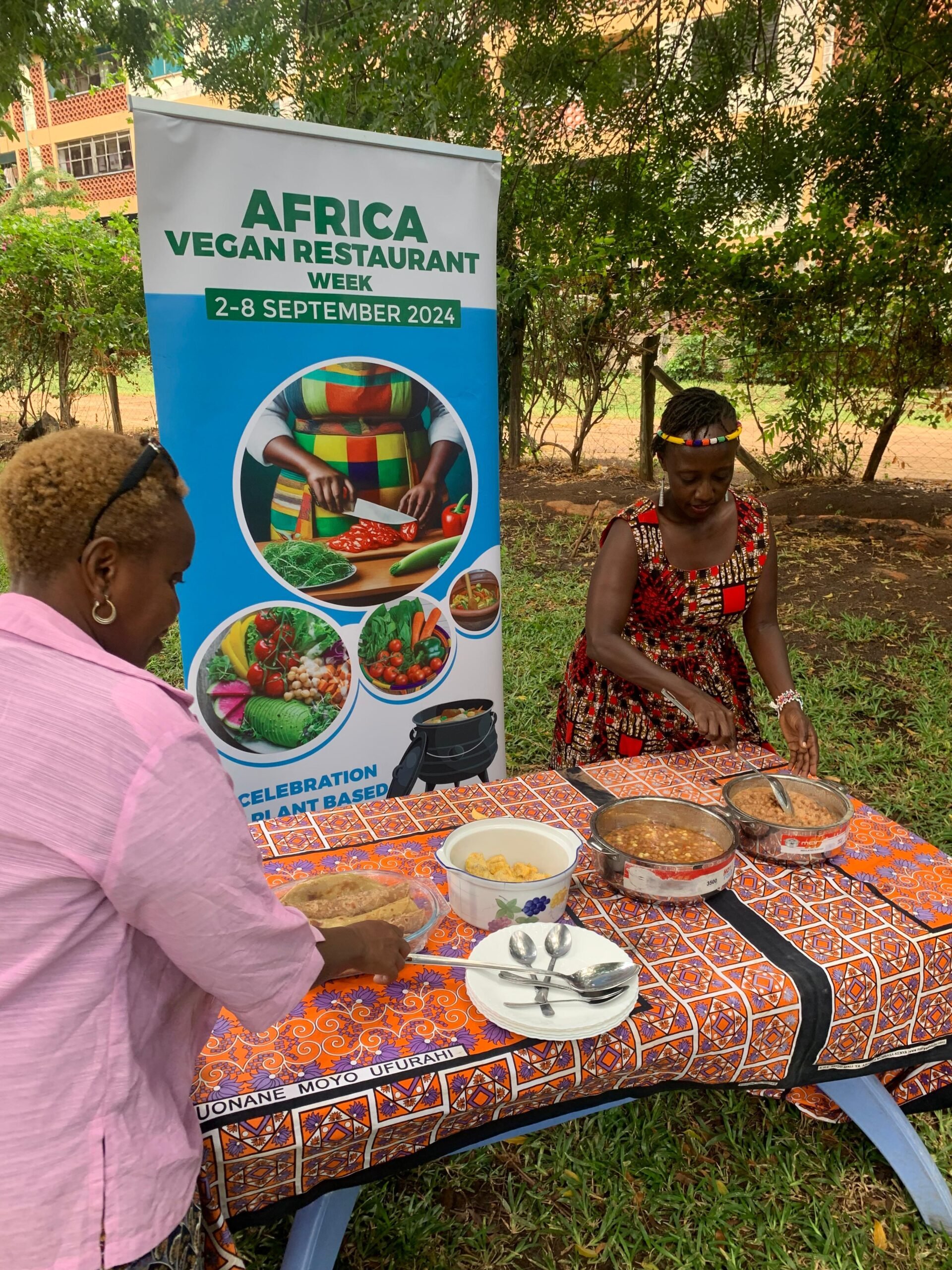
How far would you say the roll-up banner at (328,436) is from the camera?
8.06 feet

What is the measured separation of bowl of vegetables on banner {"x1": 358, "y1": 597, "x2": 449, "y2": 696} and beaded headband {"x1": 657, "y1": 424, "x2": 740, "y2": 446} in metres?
0.98

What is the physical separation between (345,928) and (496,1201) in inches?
46.3

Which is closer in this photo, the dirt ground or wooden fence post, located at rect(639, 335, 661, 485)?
the dirt ground

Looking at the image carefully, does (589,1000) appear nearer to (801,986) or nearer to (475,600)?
(801,986)

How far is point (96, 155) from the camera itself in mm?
28344

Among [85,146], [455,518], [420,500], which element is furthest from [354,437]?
[85,146]

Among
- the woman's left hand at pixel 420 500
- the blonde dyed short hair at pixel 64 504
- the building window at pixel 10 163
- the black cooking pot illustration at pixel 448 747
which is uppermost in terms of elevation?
the building window at pixel 10 163

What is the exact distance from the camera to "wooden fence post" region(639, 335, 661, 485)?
877 cm

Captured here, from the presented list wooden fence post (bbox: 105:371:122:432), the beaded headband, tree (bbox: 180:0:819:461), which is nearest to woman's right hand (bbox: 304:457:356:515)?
the beaded headband

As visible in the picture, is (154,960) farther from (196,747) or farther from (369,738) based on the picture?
(369,738)

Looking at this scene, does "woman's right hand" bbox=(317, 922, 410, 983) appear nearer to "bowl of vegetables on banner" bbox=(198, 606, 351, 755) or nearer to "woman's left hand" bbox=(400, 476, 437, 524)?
"bowl of vegetables on banner" bbox=(198, 606, 351, 755)

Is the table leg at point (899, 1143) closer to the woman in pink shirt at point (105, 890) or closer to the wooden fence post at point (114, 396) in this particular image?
the woman in pink shirt at point (105, 890)

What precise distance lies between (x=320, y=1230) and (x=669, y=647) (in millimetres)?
1854

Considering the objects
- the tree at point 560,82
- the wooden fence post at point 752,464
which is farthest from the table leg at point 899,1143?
the wooden fence post at point 752,464
